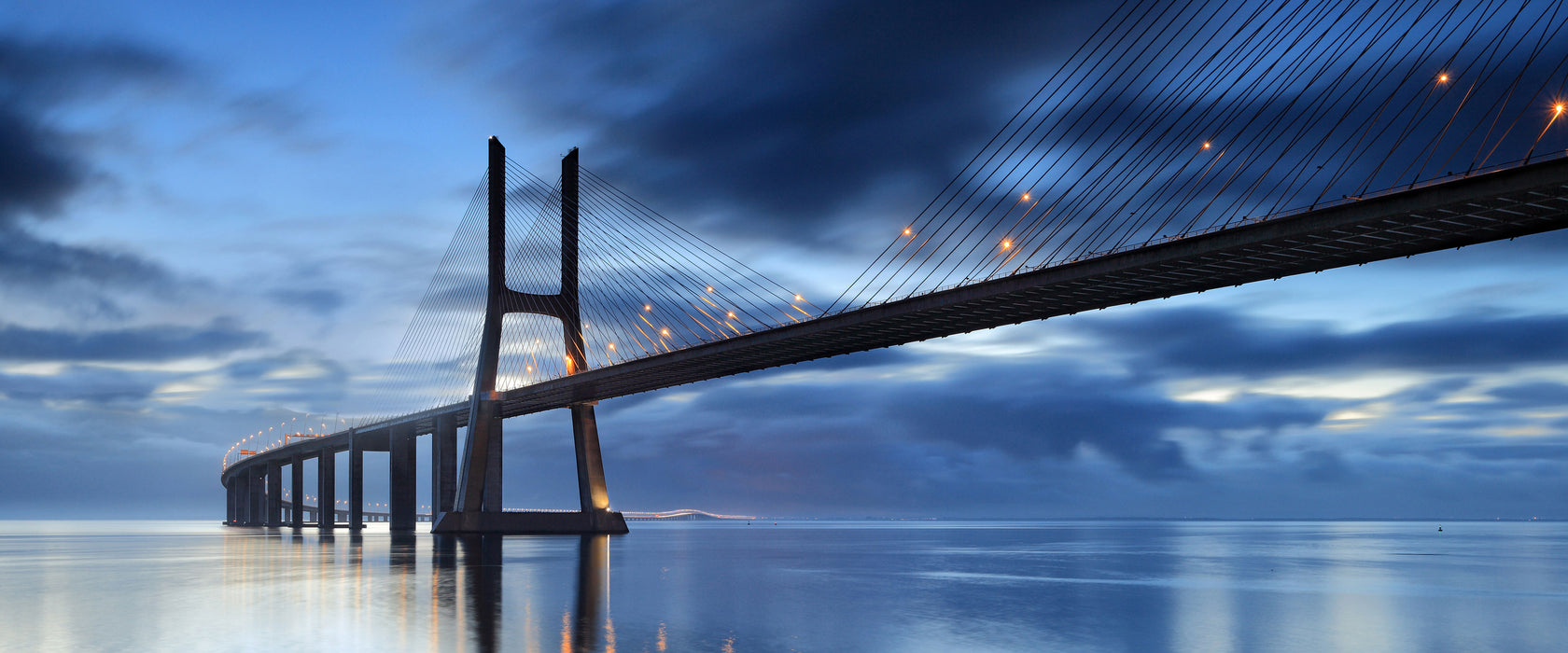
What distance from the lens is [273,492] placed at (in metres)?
149

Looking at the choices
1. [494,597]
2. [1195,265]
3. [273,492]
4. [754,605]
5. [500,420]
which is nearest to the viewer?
[754,605]

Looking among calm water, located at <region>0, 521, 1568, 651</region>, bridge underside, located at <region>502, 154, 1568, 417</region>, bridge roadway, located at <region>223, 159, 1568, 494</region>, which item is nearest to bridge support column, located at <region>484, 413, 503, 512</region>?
bridge roadway, located at <region>223, 159, 1568, 494</region>

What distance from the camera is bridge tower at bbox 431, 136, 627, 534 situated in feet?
240

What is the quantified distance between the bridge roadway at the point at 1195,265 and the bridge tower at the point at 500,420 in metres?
13.5

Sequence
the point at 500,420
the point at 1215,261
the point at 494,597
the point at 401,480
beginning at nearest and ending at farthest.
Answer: the point at 494,597 < the point at 1215,261 < the point at 500,420 < the point at 401,480

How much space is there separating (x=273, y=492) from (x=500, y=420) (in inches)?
3491

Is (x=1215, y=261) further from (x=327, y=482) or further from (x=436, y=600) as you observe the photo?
(x=327, y=482)

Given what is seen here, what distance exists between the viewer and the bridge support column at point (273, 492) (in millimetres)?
146062

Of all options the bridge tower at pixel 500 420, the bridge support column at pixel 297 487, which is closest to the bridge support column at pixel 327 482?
the bridge support column at pixel 297 487

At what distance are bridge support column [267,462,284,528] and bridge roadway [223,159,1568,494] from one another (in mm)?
101108

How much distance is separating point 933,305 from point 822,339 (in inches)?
352

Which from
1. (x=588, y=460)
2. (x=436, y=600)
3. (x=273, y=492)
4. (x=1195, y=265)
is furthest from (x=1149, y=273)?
(x=273, y=492)

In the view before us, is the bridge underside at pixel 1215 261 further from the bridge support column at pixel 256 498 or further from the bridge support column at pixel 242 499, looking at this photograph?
the bridge support column at pixel 242 499

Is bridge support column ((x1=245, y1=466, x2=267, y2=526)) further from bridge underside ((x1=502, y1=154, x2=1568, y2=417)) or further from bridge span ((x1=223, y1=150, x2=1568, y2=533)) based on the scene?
bridge underside ((x1=502, y1=154, x2=1568, y2=417))
